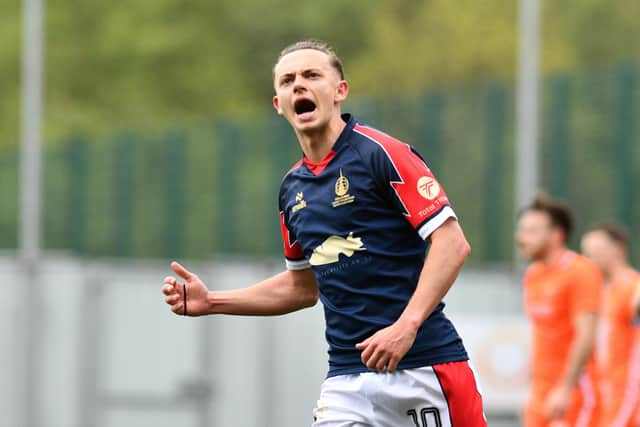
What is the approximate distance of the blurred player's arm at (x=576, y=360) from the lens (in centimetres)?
1041

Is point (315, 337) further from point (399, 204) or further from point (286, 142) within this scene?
point (399, 204)

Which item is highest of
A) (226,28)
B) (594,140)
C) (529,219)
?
(226,28)

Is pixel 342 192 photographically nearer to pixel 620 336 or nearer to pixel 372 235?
pixel 372 235

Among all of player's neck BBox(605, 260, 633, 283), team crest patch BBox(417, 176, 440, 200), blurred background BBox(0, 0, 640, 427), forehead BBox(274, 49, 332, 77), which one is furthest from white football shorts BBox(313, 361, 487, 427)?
blurred background BBox(0, 0, 640, 427)

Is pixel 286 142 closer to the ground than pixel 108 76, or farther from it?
closer to the ground

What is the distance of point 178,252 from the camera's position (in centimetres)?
1969

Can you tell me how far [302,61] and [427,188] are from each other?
0.71 meters

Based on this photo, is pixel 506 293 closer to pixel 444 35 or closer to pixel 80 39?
pixel 444 35

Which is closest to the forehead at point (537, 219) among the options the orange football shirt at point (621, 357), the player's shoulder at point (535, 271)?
the player's shoulder at point (535, 271)

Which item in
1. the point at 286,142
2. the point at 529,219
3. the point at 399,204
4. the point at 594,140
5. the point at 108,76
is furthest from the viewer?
the point at 108,76

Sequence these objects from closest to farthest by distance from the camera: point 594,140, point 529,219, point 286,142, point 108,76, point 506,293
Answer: point 529,219 → point 506,293 → point 594,140 → point 286,142 → point 108,76

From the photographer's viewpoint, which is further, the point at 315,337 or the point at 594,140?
the point at 594,140

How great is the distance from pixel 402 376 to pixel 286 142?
42.0 feet

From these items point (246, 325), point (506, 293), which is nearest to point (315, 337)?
point (246, 325)
